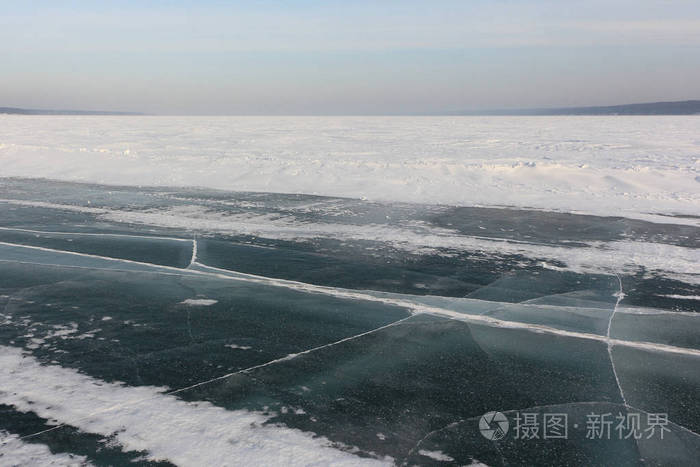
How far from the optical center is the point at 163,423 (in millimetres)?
3371

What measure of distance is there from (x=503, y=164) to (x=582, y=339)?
1352 cm

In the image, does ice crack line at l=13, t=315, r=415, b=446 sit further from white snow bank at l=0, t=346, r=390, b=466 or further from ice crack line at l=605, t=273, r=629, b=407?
ice crack line at l=605, t=273, r=629, b=407

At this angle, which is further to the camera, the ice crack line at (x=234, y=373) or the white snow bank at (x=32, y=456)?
the ice crack line at (x=234, y=373)

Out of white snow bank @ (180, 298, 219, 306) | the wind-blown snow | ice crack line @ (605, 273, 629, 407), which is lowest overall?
ice crack line @ (605, 273, 629, 407)

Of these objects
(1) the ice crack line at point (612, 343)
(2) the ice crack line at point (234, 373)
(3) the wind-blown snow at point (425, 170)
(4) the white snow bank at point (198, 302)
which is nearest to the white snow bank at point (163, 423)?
(2) the ice crack line at point (234, 373)

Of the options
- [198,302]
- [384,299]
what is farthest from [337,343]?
[198,302]

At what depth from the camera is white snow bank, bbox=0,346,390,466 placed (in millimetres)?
3059

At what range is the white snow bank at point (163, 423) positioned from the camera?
3059 mm

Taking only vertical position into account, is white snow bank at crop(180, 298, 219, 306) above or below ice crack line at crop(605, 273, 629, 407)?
above

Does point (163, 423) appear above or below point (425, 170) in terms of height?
below

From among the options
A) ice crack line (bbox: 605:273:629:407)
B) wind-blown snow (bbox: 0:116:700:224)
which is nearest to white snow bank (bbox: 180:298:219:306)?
ice crack line (bbox: 605:273:629:407)

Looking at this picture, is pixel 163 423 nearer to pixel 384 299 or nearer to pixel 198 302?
pixel 198 302

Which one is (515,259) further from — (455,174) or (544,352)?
(455,174)

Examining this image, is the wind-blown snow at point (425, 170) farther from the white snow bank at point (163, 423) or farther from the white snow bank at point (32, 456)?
the white snow bank at point (32, 456)
